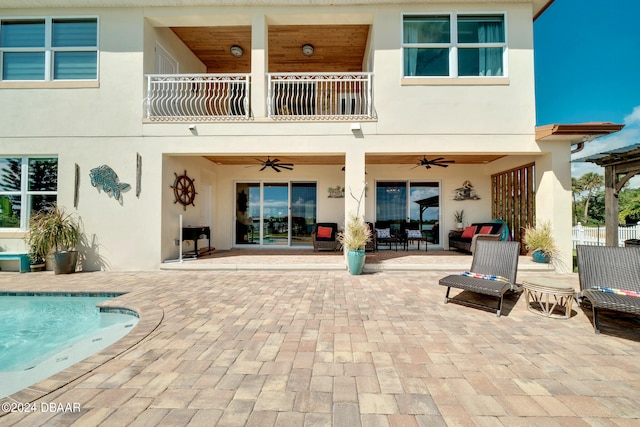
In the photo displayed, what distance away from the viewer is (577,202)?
34656 mm

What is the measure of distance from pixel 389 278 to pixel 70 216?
312 inches

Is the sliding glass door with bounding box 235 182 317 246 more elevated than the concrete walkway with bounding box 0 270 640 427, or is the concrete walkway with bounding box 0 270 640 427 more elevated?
the sliding glass door with bounding box 235 182 317 246

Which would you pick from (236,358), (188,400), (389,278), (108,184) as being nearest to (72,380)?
(188,400)

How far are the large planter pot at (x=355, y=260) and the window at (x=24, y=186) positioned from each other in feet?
25.4

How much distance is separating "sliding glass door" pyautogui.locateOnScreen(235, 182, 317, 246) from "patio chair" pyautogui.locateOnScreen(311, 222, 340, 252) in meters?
0.98

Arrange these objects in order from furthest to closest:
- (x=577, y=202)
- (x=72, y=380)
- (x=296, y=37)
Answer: (x=577, y=202) < (x=296, y=37) < (x=72, y=380)

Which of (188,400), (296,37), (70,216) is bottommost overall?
(188,400)

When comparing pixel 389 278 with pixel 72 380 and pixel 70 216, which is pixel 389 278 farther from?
pixel 70 216

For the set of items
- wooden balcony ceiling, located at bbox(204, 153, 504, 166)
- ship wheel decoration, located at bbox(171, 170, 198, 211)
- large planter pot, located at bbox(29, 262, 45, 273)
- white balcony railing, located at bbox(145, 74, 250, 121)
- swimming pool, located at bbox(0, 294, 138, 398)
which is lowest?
swimming pool, located at bbox(0, 294, 138, 398)

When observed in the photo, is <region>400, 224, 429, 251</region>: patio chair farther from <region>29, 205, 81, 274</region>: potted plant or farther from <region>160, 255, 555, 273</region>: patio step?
<region>29, 205, 81, 274</region>: potted plant

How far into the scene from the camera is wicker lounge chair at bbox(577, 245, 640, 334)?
3977mm

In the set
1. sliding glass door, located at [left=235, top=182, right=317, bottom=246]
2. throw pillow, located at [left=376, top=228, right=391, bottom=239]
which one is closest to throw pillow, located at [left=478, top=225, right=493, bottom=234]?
throw pillow, located at [left=376, top=228, right=391, bottom=239]

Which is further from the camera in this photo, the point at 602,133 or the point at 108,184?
the point at 108,184

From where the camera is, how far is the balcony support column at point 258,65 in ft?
24.0
